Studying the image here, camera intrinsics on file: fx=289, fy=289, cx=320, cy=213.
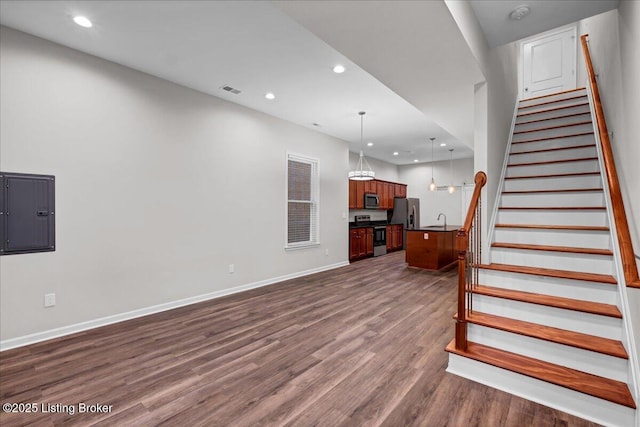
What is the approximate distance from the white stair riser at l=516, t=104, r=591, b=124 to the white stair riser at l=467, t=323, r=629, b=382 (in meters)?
3.73

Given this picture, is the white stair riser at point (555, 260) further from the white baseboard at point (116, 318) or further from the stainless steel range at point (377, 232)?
the stainless steel range at point (377, 232)

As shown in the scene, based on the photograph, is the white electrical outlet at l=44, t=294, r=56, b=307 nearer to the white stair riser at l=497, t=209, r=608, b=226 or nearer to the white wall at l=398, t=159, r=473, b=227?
the white stair riser at l=497, t=209, r=608, b=226

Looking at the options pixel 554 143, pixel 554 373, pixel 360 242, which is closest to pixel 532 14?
pixel 554 143

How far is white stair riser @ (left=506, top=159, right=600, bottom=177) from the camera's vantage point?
331cm

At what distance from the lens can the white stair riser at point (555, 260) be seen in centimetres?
241

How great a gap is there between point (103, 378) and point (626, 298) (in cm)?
383

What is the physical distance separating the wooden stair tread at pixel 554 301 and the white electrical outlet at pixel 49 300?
4099 mm

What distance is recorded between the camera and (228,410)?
6.14 feet

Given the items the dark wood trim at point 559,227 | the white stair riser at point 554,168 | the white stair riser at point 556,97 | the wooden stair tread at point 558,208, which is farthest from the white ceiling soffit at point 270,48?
the dark wood trim at point 559,227

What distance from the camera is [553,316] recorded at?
223 cm

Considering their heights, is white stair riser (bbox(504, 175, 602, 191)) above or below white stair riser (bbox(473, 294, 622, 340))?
above

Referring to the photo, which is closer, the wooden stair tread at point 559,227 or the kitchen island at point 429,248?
the wooden stair tread at point 559,227

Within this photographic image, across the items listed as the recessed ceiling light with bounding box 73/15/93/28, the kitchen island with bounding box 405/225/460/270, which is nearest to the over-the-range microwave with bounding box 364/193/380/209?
the kitchen island with bounding box 405/225/460/270

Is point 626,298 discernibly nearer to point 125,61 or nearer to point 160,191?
point 160,191
